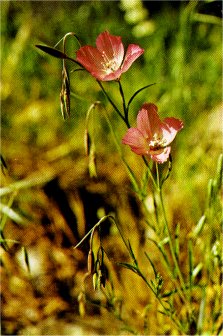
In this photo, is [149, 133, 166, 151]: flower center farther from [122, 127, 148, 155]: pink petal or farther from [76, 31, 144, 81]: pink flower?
[76, 31, 144, 81]: pink flower

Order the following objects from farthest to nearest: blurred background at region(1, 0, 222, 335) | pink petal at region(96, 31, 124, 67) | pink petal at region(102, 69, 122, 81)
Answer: blurred background at region(1, 0, 222, 335), pink petal at region(96, 31, 124, 67), pink petal at region(102, 69, 122, 81)

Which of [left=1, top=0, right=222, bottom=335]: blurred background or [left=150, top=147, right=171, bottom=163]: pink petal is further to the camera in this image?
[left=1, top=0, right=222, bottom=335]: blurred background

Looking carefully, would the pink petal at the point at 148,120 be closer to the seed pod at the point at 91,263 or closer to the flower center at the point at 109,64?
the flower center at the point at 109,64

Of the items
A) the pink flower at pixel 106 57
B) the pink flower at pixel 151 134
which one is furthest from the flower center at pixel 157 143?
the pink flower at pixel 106 57

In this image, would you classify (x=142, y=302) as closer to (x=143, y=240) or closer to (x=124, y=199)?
(x=143, y=240)

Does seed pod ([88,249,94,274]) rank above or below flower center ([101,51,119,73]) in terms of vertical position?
below

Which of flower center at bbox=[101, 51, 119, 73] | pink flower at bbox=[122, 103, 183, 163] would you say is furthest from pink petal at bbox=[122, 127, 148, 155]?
flower center at bbox=[101, 51, 119, 73]

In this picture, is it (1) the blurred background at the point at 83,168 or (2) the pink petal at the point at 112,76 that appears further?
(1) the blurred background at the point at 83,168
